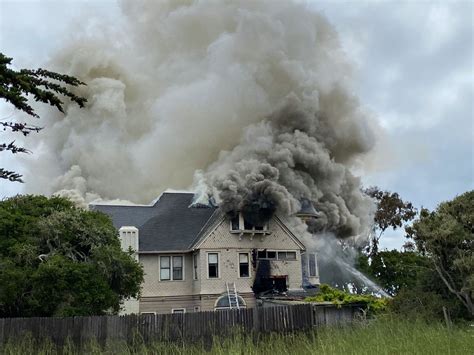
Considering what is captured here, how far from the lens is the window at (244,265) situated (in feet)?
107

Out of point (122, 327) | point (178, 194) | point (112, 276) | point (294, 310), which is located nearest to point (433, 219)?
point (294, 310)

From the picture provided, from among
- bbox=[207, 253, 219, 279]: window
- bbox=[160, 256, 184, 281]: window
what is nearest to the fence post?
bbox=[207, 253, 219, 279]: window

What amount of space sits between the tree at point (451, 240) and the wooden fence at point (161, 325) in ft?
14.5

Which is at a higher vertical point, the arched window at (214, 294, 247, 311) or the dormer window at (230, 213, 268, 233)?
the dormer window at (230, 213, 268, 233)

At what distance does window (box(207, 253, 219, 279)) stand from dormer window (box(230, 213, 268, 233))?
2.07 m

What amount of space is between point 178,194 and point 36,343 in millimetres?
22716

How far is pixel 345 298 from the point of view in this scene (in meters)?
24.4

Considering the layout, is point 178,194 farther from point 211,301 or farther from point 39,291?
point 39,291

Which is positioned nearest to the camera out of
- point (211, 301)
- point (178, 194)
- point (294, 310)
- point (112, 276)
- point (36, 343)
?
point (36, 343)

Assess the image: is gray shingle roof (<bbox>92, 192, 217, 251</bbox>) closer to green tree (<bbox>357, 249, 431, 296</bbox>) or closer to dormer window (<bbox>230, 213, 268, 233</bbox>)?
dormer window (<bbox>230, 213, 268, 233</bbox>)

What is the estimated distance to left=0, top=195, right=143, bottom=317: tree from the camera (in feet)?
65.4

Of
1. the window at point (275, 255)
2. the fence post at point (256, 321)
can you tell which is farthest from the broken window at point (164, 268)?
the fence post at point (256, 321)

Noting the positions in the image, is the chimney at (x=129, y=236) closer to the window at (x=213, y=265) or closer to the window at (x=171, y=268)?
the window at (x=171, y=268)

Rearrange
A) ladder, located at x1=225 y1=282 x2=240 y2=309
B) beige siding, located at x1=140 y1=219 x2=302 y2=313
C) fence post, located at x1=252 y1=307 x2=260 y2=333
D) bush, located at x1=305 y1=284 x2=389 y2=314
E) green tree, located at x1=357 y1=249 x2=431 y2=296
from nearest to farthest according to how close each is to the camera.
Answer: fence post, located at x1=252 y1=307 x2=260 y2=333 → bush, located at x1=305 y1=284 x2=389 y2=314 → ladder, located at x1=225 y1=282 x2=240 y2=309 → beige siding, located at x1=140 y1=219 x2=302 y2=313 → green tree, located at x1=357 y1=249 x2=431 y2=296
